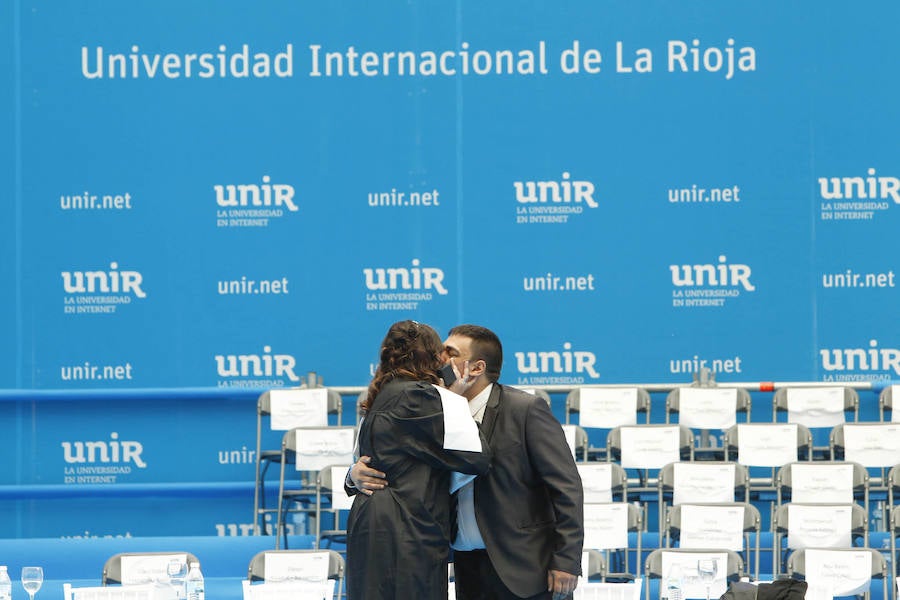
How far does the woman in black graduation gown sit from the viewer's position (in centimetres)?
386

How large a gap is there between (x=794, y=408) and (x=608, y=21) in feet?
9.80

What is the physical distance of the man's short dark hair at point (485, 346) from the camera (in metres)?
4.04

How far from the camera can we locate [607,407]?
8.68 m

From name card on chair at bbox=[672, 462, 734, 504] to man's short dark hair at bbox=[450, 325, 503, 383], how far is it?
12.7 ft

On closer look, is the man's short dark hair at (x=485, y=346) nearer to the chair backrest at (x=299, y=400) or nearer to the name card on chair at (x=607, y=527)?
the name card on chair at (x=607, y=527)

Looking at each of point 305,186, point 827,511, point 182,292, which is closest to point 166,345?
point 182,292

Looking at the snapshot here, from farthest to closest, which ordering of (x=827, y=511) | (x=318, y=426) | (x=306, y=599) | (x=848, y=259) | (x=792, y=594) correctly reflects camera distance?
(x=848, y=259) → (x=318, y=426) → (x=827, y=511) → (x=306, y=599) → (x=792, y=594)

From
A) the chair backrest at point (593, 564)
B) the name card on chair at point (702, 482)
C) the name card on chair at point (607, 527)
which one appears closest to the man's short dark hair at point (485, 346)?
the chair backrest at point (593, 564)

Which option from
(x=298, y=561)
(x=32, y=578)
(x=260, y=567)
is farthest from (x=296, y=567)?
(x=32, y=578)

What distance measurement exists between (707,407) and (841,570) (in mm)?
2494

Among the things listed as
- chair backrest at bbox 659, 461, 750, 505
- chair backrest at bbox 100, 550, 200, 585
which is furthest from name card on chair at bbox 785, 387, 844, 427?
chair backrest at bbox 100, 550, 200, 585

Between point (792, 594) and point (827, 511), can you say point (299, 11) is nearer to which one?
point (827, 511)

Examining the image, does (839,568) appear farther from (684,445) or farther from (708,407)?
(708,407)

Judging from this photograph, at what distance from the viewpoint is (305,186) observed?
9.44 metres
